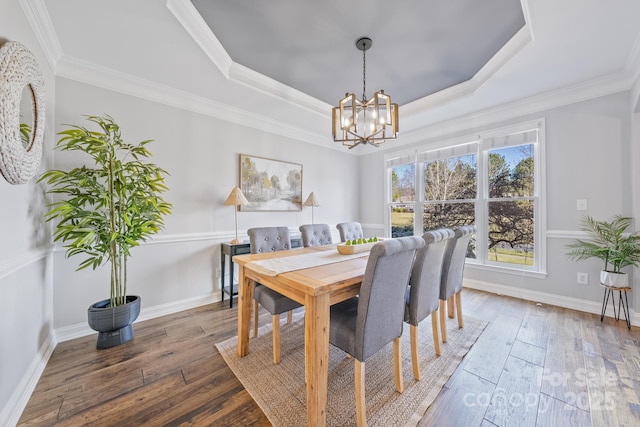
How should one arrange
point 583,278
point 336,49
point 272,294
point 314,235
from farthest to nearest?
point 314,235, point 583,278, point 336,49, point 272,294

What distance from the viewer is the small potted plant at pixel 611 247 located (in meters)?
2.29

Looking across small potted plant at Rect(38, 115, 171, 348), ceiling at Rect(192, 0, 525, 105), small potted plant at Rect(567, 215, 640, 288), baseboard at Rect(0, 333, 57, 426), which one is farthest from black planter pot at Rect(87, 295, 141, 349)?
small potted plant at Rect(567, 215, 640, 288)

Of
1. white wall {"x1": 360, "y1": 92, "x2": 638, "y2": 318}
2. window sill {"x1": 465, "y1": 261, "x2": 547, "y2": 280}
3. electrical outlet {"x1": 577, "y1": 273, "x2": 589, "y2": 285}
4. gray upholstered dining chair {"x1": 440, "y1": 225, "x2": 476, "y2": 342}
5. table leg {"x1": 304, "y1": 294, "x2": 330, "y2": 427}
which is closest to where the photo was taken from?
table leg {"x1": 304, "y1": 294, "x2": 330, "y2": 427}

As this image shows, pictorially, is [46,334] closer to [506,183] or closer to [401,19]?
[401,19]

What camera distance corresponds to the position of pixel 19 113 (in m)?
1.41

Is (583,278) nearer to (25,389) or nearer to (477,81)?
(477,81)

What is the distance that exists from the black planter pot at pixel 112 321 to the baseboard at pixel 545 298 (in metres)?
4.16

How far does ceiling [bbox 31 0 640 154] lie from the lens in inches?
69.2

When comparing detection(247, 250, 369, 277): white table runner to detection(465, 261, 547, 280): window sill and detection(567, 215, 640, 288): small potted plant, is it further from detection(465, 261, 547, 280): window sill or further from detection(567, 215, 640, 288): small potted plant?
detection(567, 215, 640, 288): small potted plant

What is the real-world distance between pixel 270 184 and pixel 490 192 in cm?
323

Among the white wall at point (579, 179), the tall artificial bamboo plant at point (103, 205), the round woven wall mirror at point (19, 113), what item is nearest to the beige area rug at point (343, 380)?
the tall artificial bamboo plant at point (103, 205)

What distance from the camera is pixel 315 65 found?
8.24 ft

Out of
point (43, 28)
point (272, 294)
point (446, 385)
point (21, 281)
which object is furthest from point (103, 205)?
point (446, 385)

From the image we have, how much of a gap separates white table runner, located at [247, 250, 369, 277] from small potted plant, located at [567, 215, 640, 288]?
2458 millimetres
